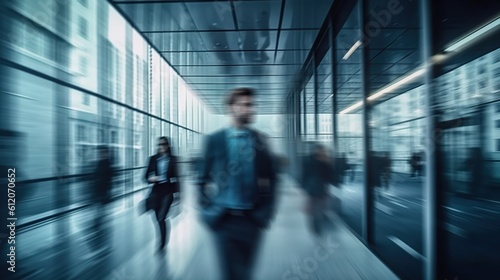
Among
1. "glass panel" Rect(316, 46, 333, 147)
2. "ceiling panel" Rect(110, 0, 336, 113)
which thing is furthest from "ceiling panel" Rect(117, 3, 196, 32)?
"glass panel" Rect(316, 46, 333, 147)

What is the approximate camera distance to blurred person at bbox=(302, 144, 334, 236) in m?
4.43

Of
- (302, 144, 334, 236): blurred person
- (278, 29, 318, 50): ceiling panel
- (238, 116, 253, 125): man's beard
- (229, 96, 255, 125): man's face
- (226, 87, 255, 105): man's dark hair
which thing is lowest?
(302, 144, 334, 236): blurred person

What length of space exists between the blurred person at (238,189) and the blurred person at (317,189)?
281 cm

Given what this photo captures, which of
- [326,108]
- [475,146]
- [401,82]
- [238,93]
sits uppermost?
[401,82]

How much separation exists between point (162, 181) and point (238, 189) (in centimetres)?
225

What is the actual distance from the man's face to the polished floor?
79cm

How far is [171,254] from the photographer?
11.8ft

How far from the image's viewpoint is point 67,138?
4.59m

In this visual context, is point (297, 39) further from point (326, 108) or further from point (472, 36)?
point (472, 36)

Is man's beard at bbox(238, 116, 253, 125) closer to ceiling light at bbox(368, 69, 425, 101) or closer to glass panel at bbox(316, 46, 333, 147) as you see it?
glass panel at bbox(316, 46, 333, 147)

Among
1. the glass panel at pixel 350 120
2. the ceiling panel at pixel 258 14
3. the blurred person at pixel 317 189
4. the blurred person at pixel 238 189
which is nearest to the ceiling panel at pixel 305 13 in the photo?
the ceiling panel at pixel 258 14

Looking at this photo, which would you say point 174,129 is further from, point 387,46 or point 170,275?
point 170,275

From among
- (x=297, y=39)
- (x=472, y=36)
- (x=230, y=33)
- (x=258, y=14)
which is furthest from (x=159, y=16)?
→ (x=472, y=36)

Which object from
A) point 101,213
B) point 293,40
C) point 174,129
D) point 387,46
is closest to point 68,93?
point 101,213
